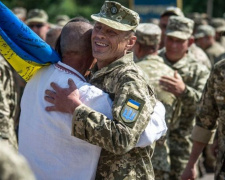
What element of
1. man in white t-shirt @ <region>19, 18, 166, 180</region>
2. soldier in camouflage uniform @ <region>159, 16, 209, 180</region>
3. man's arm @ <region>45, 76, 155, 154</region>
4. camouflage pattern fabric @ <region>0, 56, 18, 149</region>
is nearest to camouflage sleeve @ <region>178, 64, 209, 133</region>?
soldier in camouflage uniform @ <region>159, 16, 209, 180</region>

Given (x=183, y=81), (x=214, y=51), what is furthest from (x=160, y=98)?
(x=214, y=51)

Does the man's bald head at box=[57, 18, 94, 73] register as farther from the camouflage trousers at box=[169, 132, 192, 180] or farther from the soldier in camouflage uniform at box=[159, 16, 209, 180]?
the camouflage trousers at box=[169, 132, 192, 180]

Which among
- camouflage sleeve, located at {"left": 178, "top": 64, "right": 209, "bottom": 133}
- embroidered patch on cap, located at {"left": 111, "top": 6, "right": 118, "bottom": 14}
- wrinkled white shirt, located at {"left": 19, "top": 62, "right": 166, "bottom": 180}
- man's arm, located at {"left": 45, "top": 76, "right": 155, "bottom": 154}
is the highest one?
embroidered patch on cap, located at {"left": 111, "top": 6, "right": 118, "bottom": 14}

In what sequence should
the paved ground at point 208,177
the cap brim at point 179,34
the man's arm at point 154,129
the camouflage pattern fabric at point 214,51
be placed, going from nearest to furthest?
the man's arm at point 154,129, the cap brim at point 179,34, the paved ground at point 208,177, the camouflage pattern fabric at point 214,51

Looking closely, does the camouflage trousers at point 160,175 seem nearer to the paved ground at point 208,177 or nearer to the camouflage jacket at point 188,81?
the camouflage jacket at point 188,81

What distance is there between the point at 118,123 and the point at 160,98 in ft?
9.70

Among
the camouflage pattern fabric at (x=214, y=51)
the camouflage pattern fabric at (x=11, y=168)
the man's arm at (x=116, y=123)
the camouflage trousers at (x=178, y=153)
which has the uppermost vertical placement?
the camouflage pattern fabric at (x=11, y=168)

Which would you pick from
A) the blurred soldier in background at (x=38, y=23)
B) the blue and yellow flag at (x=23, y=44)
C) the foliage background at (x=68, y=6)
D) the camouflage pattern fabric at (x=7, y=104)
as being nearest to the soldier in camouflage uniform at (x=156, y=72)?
the camouflage pattern fabric at (x=7, y=104)

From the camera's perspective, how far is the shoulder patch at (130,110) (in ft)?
11.9

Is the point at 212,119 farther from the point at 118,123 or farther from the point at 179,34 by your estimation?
the point at 179,34

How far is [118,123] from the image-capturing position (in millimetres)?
3633

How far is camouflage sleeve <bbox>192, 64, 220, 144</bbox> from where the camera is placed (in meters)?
5.18

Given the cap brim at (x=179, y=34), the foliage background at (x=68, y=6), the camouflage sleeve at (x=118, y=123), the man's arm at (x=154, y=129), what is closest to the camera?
the camouflage sleeve at (x=118, y=123)

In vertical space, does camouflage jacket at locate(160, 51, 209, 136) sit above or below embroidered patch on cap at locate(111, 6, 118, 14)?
below
